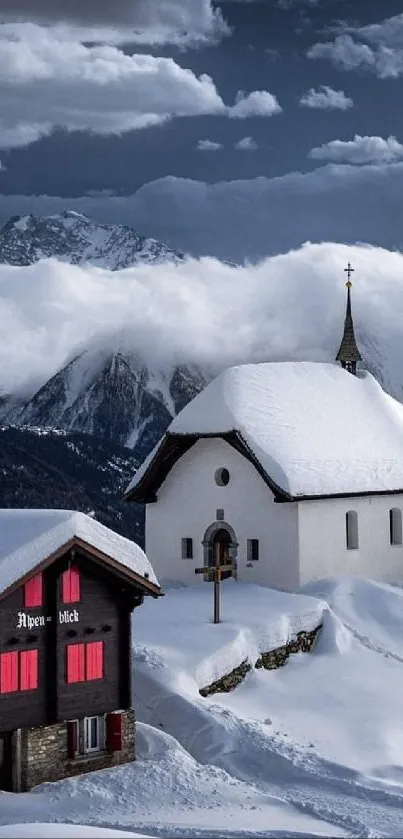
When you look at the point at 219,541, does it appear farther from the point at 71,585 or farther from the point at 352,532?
the point at 71,585

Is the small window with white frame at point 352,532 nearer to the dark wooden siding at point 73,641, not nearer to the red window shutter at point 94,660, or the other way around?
the dark wooden siding at point 73,641

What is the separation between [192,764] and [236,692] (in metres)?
6.26

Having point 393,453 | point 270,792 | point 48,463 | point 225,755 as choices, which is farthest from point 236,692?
point 48,463

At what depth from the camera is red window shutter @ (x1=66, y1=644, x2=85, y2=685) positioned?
2777 cm

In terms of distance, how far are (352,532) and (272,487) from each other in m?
4.03

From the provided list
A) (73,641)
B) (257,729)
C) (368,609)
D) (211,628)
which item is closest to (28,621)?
(73,641)

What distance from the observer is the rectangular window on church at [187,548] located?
45812 millimetres

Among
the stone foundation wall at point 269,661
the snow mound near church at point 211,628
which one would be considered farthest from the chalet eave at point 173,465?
the stone foundation wall at point 269,661

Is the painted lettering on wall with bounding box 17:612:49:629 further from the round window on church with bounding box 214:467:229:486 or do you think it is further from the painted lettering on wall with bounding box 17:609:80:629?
the round window on church with bounding box 214:467:229:486

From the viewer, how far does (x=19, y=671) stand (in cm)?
2694

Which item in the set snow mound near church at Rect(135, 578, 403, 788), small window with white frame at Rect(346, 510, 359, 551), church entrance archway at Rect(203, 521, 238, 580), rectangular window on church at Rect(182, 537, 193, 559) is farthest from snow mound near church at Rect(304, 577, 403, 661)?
rectangular window on church at Rect(182, 537, 193, 559)

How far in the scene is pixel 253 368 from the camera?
4794 cm

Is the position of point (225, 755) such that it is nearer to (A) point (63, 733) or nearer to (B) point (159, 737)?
(B) point (159, 737)

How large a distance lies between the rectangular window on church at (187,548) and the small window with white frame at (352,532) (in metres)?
5.02
